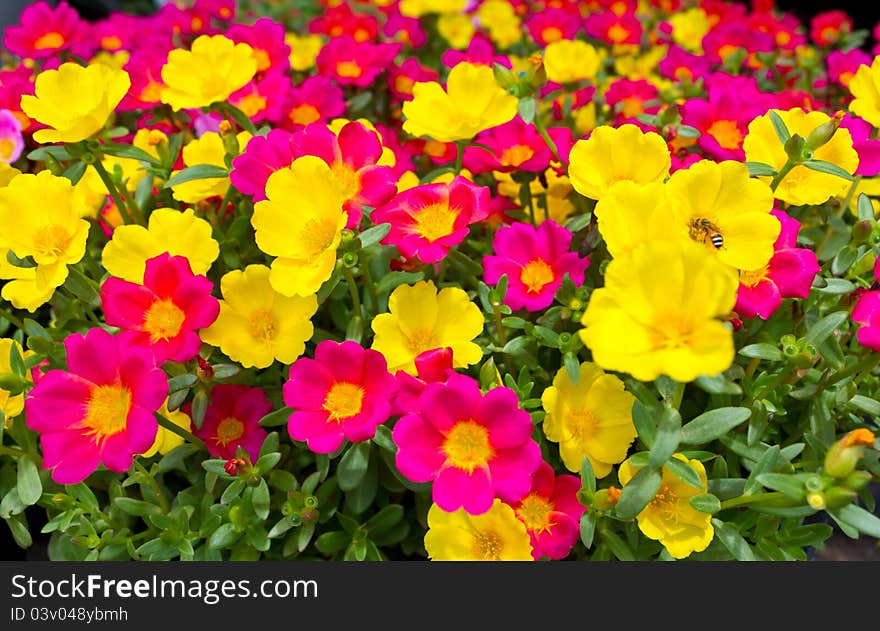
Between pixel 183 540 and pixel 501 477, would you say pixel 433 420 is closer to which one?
pixel 501 477

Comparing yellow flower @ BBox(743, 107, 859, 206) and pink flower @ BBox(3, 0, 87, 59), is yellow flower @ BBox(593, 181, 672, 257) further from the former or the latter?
pink flower @ BBox(3, 0, 87, 59)

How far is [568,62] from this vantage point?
1.89 meters

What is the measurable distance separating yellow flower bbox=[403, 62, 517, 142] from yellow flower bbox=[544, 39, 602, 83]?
562 mm

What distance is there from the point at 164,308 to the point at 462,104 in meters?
0.69

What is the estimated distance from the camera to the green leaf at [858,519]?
0.91 metres

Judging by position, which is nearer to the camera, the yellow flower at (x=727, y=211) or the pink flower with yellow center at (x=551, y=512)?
the yellow flower at (x=727, y=211)

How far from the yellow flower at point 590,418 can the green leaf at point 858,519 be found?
289 mm

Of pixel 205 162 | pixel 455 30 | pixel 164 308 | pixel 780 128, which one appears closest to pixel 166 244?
pixel 164 308

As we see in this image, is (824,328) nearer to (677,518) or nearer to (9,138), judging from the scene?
(677,518)

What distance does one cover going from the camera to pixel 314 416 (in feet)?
3.44

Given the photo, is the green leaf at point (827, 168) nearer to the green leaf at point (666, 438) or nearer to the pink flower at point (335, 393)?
the green leaf at point (666, 438)

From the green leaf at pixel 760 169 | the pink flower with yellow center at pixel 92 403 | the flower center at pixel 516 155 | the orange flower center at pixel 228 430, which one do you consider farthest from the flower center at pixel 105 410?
the green leaf at pixel 760 169

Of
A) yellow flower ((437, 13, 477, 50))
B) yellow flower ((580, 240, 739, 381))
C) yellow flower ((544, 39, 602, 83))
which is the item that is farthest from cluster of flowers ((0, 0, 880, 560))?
yellow flower ((437, 13, 477, 50))

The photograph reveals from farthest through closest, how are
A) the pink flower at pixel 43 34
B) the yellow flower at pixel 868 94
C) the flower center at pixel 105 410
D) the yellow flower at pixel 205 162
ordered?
the pink flower at pixel 43 34, the yellow flower at pixel 205 162, the yellow flower at pixel 868 94, the flower center at pixel 105 410
